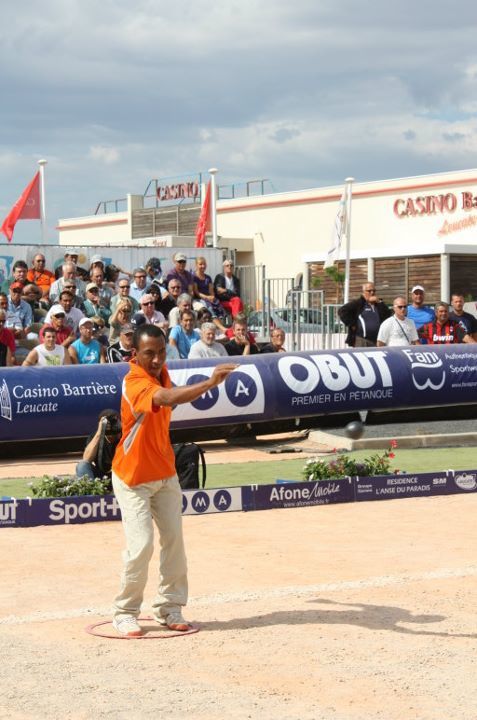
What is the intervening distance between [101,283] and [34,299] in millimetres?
1222

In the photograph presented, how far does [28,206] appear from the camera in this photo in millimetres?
25953

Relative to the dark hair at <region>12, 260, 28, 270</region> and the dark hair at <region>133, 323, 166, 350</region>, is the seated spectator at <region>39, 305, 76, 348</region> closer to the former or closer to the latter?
the dark hair at <region>12, 260, 28, 270</region>

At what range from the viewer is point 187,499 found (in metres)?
12.0

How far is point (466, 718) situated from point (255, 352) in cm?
1265

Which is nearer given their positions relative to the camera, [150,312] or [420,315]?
[150,312]

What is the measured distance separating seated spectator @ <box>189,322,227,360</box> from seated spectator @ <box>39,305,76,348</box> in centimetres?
171

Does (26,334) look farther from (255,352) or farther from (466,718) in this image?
(466,718)

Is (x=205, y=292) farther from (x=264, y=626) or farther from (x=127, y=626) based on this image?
(x=127, y=626)

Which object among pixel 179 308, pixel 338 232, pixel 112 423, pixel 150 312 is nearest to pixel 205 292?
pixel 179 308

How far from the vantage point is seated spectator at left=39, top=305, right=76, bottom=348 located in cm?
1669

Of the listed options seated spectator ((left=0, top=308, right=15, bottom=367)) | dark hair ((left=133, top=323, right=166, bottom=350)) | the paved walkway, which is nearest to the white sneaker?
dark hair ((left=133, top=323, right=166, bottom=350))

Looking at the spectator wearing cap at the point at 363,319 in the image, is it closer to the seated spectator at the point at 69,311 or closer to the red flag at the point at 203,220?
the seated spectator at the point at 69,311

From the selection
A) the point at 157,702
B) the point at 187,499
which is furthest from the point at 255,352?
the point at 157,702

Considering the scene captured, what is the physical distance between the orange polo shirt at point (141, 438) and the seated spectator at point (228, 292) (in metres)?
13.0
